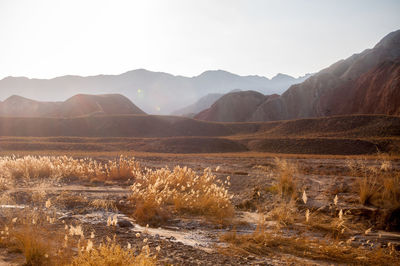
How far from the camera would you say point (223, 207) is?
725cm

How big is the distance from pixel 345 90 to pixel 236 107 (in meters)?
35.5

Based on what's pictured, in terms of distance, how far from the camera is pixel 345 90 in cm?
8512

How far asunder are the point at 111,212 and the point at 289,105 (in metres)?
93.4

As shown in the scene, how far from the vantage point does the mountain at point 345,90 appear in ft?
244

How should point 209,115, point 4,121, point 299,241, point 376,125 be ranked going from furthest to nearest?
point 209,115 → point 4,121 → point 376,125 → point 299,241

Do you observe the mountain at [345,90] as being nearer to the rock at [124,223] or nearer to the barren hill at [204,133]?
the barren hill at [204,133]

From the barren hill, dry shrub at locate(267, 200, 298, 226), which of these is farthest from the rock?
the barren hill

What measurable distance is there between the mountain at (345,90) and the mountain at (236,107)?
0.62 metres

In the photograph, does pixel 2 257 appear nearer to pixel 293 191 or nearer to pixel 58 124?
pixel 293 191

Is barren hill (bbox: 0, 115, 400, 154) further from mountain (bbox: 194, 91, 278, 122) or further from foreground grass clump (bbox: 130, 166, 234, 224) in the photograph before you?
foreground grass clump (bbox: 130, 166, 234, 224)

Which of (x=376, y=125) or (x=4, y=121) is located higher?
(x=4, y=121)

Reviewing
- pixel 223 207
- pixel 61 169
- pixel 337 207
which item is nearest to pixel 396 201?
pixel 337 207

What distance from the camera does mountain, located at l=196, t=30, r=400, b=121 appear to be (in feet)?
244

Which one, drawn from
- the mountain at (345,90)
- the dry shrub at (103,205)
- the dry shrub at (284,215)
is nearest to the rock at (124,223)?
the dry shrub at (103,205)
